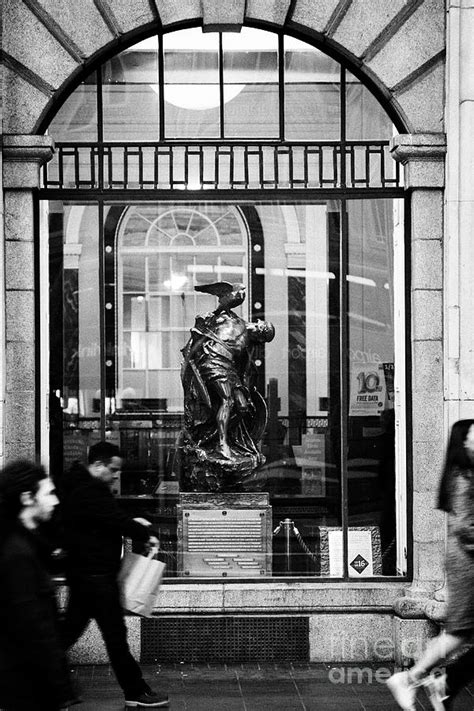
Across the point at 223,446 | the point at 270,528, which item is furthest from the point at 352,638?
the point at 223,446

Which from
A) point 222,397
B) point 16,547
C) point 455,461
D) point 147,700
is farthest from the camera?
point 222,397

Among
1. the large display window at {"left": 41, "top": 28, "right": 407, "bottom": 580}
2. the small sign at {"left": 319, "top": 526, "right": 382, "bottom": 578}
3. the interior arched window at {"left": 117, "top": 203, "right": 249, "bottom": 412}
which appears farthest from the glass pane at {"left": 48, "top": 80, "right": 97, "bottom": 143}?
the small sign at {"left": 319, "top": 526, "right": 382, "bottom": 578}

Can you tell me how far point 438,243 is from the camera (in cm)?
1020

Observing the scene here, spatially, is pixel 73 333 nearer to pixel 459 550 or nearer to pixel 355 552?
pixel 355 552

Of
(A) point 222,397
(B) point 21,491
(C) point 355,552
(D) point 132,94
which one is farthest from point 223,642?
(B) point 21,491

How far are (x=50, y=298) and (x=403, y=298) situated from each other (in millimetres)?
2812

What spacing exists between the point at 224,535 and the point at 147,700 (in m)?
2.35

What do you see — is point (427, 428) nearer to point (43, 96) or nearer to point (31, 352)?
point (31, 352)

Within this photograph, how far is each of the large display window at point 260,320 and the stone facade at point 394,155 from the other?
13.1 inches

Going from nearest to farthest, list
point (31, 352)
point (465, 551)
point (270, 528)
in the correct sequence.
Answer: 1. point (465, 551)
2. point (31, 352)
3. point (270, 528)

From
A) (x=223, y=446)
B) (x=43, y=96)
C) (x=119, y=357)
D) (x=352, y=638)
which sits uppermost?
(x=43, y=96)

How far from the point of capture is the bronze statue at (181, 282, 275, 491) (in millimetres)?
10938

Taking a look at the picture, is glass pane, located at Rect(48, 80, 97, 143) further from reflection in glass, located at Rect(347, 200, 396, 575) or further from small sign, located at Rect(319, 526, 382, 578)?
small sign, located at Rect(319, 526, 382, 578)

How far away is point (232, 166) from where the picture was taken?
10727mm
